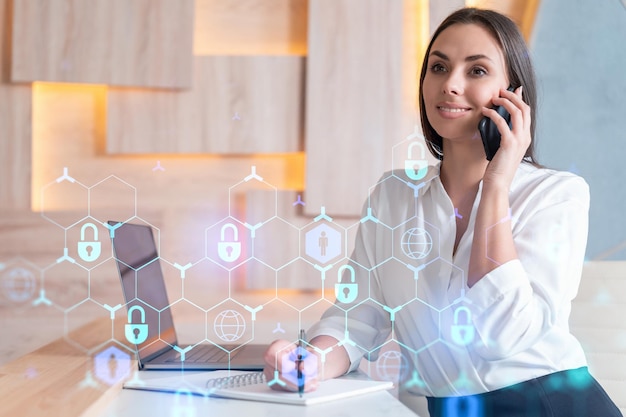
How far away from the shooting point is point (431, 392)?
3.59 feet

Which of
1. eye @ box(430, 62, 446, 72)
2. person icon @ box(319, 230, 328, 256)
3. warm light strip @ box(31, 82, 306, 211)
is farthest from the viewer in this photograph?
person icon @ box(319, 230, 328, 256)

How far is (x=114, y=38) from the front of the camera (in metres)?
1.83

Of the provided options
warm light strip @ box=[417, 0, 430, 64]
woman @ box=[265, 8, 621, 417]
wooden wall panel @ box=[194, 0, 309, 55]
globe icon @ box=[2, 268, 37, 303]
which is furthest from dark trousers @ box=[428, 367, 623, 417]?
globe icon @ box=[2, 268, 37, 303]

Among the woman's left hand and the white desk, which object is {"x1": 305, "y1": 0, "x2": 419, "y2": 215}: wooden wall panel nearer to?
the woman's left hand

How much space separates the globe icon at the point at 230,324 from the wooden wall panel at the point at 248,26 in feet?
2.36

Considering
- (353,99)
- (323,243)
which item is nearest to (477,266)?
(353,99)

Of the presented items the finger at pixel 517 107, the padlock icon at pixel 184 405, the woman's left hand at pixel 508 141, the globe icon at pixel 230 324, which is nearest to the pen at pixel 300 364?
the padlock icon at pixel 184 405

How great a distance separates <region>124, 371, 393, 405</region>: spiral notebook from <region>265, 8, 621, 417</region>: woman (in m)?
0.03

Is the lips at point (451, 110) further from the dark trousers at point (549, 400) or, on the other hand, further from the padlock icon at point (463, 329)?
the dark trousers at point (549, 400)

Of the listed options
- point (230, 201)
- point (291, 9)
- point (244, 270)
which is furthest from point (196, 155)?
point (291, 9)

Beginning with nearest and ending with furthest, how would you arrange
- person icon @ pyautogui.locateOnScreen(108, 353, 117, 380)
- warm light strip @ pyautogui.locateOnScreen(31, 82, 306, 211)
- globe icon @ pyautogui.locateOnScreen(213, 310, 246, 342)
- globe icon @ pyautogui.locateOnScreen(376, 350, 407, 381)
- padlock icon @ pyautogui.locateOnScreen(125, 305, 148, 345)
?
person icon @ pyautogui.locateOnScreen(108, 353, 117, 380) → padlock icon @ pyautogui.locateOnScreen(125, 305, 148, 345) → globe icon @ pyautogui.locateOnScreen(376, 350, 407, 381) → globe icon @ pyautogui.locateOnScreen(213, 310, 246, 342) → warm light strip @ pyautogui.locateOnScreen(31, 82, 306, 211)

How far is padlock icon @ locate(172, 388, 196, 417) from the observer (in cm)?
77

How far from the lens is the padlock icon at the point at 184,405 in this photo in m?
0.77

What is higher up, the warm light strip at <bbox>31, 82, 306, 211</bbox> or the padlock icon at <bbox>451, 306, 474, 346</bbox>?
the warm light strip at <bbox>31, 82, 306, 211</bbox>
